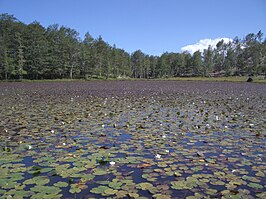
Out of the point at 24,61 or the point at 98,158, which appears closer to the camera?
the point at 98,158

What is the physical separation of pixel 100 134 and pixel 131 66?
10220 cm

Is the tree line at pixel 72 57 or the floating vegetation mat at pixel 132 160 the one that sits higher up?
the tree line at pixel 72 57

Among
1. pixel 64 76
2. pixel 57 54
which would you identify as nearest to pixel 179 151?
pixel 57 54

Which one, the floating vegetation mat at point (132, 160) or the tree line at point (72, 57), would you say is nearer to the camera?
the floating vegetation mat at point (132, 160)

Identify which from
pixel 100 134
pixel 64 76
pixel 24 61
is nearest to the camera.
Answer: pixel 100 134

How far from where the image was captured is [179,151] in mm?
6086

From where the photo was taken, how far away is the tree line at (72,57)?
58.7 m

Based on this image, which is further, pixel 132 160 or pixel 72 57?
pixel 72 57

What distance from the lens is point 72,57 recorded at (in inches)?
2672

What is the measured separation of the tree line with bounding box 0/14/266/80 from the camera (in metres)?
58.7

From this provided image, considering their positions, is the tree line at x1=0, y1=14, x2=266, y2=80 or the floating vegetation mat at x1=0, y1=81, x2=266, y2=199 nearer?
the floating vegetation mat at x1=0, y1=81, x2=266, y2=199

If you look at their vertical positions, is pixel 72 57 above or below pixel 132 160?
above

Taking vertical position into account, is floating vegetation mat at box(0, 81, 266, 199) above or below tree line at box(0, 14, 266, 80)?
below

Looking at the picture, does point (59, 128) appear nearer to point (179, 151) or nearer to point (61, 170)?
point (61, 170)
